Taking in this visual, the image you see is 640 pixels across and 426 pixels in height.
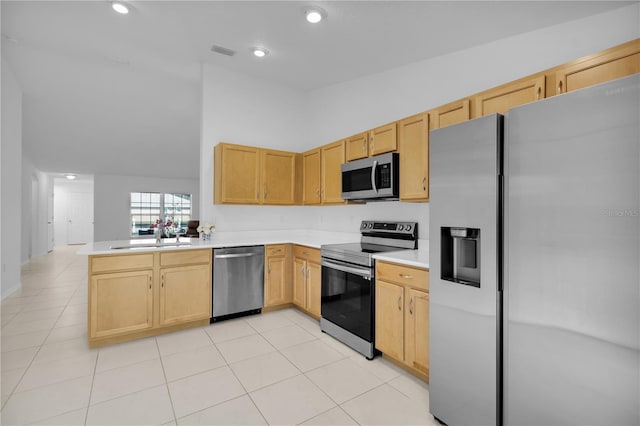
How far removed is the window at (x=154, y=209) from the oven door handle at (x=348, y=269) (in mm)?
7564

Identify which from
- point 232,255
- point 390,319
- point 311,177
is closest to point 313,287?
point 232,255

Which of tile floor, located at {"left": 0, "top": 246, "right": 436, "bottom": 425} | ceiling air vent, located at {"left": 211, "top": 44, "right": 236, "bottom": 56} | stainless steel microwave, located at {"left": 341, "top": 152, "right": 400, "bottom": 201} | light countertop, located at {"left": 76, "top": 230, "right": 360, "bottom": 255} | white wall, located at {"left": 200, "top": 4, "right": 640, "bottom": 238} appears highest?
ceiling air vent, located at {"left": 211, "top": 44, "right": 236, "bottom": 56}

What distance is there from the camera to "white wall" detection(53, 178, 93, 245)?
Result: 36.9 ft

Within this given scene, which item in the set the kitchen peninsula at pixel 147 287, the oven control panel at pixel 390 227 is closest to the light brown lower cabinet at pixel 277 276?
the kitchen peninsula at pixel 147 287

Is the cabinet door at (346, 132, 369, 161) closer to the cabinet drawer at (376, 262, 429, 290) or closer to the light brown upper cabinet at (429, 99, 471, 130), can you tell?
the light brown upper cabinet at (429, 99, 471, 130)

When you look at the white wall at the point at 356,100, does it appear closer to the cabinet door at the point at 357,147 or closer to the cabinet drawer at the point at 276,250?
the cabinet door at the point at 357,147

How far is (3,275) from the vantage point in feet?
13.8

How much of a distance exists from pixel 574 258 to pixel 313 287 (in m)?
2.56

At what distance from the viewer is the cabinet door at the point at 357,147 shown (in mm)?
3229

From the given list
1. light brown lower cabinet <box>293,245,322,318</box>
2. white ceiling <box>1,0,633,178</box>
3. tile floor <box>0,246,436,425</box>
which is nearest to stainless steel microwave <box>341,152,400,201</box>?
light brown lower cabinet <box>293,245,322,318</box>

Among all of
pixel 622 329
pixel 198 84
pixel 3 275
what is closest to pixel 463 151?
pixel 622 329

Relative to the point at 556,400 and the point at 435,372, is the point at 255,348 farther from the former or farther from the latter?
the point at 556,400

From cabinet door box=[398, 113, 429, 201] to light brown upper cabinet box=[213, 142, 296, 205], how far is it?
5.95 ft

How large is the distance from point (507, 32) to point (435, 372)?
2.67m
